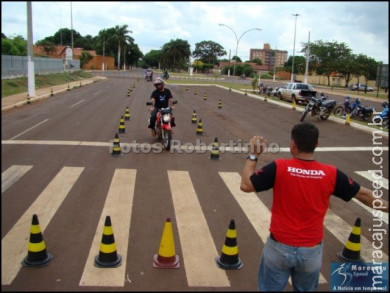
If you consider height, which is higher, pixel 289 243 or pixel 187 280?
pixel 289 243

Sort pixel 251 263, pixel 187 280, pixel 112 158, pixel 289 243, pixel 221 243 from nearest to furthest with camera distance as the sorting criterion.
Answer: pixel 289 243, pixel 187 280, pixel 251 263, pixel 221 243, pixel 112 158

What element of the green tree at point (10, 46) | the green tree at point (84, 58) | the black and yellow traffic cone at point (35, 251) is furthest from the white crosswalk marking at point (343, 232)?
the green tree at point (84, 58)

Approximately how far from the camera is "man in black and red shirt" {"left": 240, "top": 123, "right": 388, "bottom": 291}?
2.89 metres

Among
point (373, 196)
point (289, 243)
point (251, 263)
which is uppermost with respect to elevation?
point (373, 196)

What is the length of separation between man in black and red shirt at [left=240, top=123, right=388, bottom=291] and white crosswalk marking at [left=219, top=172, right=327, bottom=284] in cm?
252

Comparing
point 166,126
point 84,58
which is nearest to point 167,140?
point 166,126

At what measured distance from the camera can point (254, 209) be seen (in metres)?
6.68

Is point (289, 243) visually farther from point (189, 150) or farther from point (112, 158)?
point (189, 150)

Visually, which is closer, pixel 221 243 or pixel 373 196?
pixel 373 196

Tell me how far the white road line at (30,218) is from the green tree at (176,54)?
9268cm

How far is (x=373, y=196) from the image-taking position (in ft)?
9.86

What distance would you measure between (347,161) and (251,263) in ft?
22.2

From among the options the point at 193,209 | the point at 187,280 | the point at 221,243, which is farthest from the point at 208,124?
the point at 187,280

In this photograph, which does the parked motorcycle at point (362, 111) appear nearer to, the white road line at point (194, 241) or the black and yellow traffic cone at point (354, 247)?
the white road line at point (194, 241)
